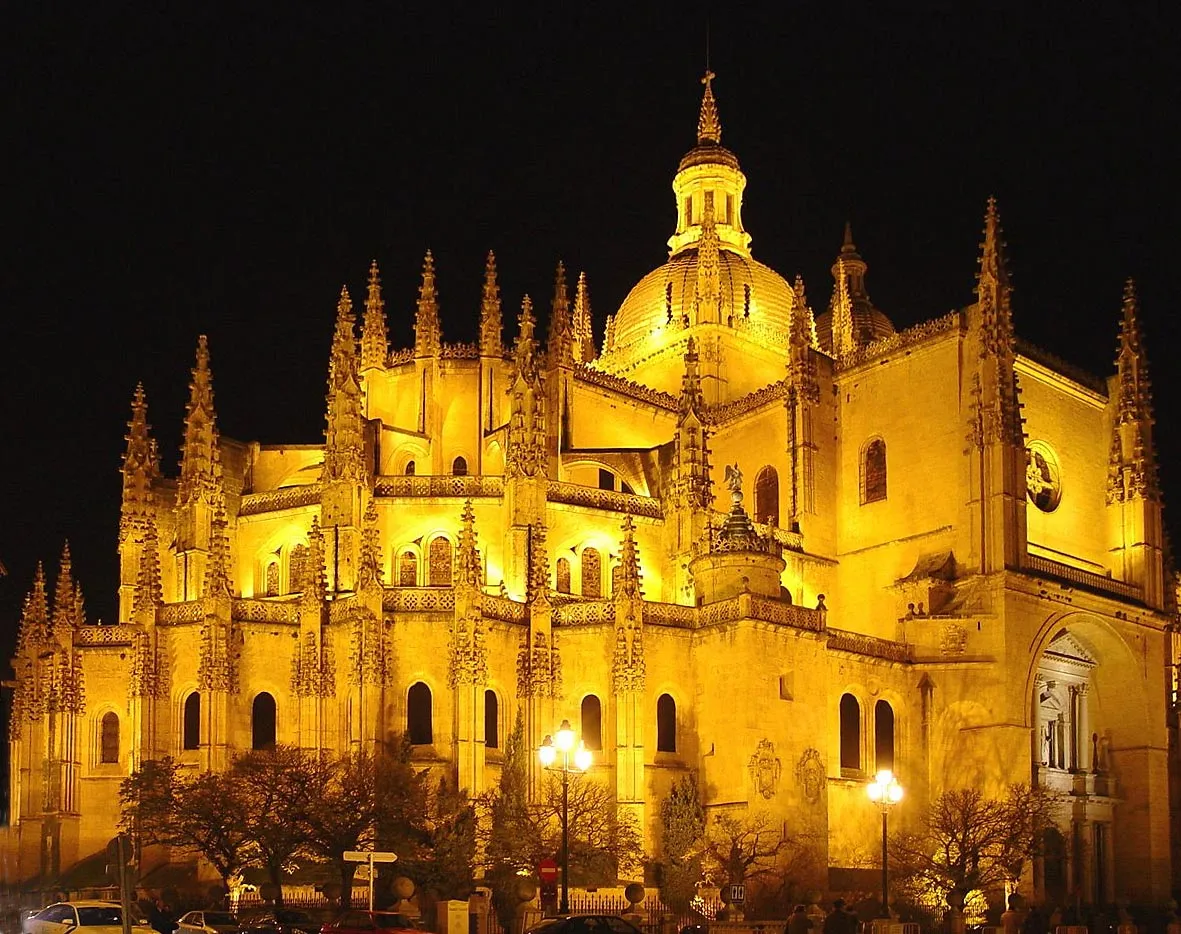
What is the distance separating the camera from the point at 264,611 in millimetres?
47188

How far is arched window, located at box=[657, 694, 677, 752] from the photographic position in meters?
47.2

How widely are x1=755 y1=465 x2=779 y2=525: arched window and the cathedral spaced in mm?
156

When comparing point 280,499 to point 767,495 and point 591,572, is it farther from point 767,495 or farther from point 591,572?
point 767,495

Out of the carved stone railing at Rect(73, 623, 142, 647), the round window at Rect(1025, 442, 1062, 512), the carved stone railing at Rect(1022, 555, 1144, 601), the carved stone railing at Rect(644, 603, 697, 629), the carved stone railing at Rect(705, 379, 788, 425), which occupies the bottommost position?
the carved stone railing at Rect(73, 623, 142, 647)

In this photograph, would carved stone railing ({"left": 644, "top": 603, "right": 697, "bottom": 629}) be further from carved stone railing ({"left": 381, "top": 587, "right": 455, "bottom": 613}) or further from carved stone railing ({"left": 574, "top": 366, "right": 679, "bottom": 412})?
carved stone railing ({"left": 574, "top": 366, "right": 679, "bottom": 412})

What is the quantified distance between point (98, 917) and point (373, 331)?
32.7 meters

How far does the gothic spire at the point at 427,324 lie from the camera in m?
58.3

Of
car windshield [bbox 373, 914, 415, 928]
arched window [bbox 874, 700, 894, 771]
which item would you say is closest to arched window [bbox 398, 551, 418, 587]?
arched window [bbox 874, 700, 894, 771]

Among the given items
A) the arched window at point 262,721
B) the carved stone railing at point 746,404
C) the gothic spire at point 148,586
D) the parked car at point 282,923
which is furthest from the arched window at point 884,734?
the parked car at point 282,923

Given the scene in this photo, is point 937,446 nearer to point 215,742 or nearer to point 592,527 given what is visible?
point 592,527

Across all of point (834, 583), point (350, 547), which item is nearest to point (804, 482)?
point (834, 583)

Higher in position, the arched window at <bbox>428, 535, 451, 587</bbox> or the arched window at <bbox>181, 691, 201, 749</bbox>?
the arched window at <bbox>428, 535, 451, 587</bbox>

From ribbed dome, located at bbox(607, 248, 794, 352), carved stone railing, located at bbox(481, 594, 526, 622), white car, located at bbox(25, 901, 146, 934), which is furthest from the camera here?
Result: ribbed dome, located at bbox(607, 248, 794, 352)

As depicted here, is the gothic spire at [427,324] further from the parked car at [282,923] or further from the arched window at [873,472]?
the parked car at [282,923]
